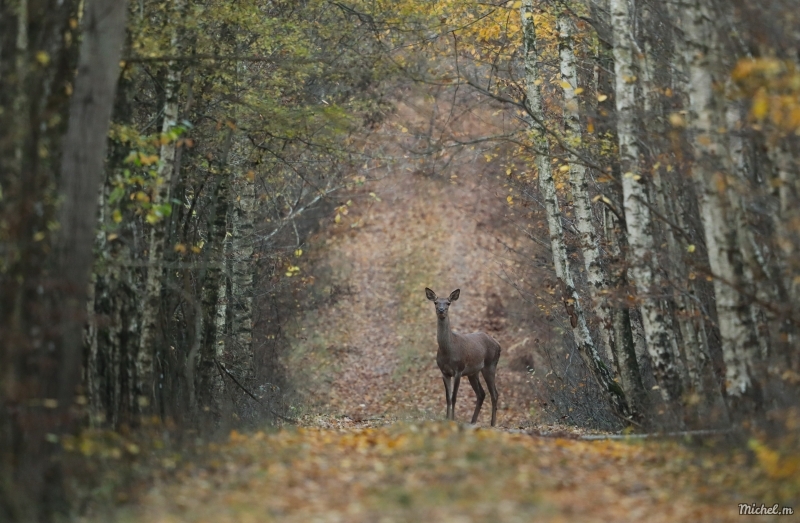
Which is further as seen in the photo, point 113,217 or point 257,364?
point 257,364

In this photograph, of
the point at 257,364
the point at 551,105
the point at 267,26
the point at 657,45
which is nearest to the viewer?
the point at 657,45

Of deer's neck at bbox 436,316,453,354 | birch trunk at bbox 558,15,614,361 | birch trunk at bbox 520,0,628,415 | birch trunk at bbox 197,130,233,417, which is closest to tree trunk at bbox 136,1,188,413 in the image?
birch trunk at bbox 197,130,233,417

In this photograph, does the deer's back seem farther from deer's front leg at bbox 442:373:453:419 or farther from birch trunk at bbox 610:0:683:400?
birch trunk at bbox 610:0:683:400

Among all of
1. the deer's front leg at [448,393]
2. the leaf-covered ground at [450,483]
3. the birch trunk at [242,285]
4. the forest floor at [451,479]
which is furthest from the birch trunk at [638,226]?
the birch trunk at [242,285]

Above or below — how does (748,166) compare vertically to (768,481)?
above

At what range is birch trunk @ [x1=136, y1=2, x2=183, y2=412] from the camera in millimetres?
11094

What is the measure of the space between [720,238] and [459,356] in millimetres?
9253

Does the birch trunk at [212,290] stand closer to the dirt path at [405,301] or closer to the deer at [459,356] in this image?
the deer at [459,356]

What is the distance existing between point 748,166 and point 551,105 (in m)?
8.82

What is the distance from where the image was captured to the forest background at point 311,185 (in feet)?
26.3

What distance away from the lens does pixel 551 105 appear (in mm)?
19594

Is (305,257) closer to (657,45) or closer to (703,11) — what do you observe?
(657,45)

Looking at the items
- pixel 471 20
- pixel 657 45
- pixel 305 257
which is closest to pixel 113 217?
pixel 657 45

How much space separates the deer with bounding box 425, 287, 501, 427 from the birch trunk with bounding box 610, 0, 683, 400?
18.9 ft
